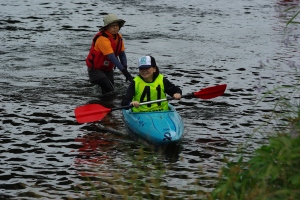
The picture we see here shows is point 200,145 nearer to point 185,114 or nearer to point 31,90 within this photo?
point 185,114

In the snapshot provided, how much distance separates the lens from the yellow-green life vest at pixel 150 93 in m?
10.7

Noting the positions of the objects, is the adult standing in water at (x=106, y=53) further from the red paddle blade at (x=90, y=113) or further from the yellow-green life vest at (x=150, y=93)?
the red paddle blade at (x=90, y=113)

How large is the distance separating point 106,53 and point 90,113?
2.26 m

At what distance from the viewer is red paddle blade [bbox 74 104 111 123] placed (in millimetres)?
10547

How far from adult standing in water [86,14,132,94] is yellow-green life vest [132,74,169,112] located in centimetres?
148

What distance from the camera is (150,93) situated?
1070cm

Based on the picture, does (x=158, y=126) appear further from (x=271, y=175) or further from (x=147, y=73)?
(x=271, y=175)

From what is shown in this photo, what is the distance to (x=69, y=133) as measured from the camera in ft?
35.5

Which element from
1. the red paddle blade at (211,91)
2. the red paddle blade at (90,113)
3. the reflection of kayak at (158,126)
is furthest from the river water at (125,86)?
the red paddle blade at (211,91)

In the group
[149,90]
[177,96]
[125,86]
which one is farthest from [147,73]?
[125,86]

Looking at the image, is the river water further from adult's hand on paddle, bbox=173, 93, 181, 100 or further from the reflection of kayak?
adult's hand on paddle, bbox=173, 93, 181, 100

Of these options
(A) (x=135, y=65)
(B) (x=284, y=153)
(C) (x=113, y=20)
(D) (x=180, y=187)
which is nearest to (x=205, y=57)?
(A) (x=135, y=65)

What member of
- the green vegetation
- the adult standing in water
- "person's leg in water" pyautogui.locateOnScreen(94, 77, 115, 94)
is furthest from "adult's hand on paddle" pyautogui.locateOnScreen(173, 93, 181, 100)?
the green vegetation

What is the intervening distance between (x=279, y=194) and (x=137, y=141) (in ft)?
18.1
